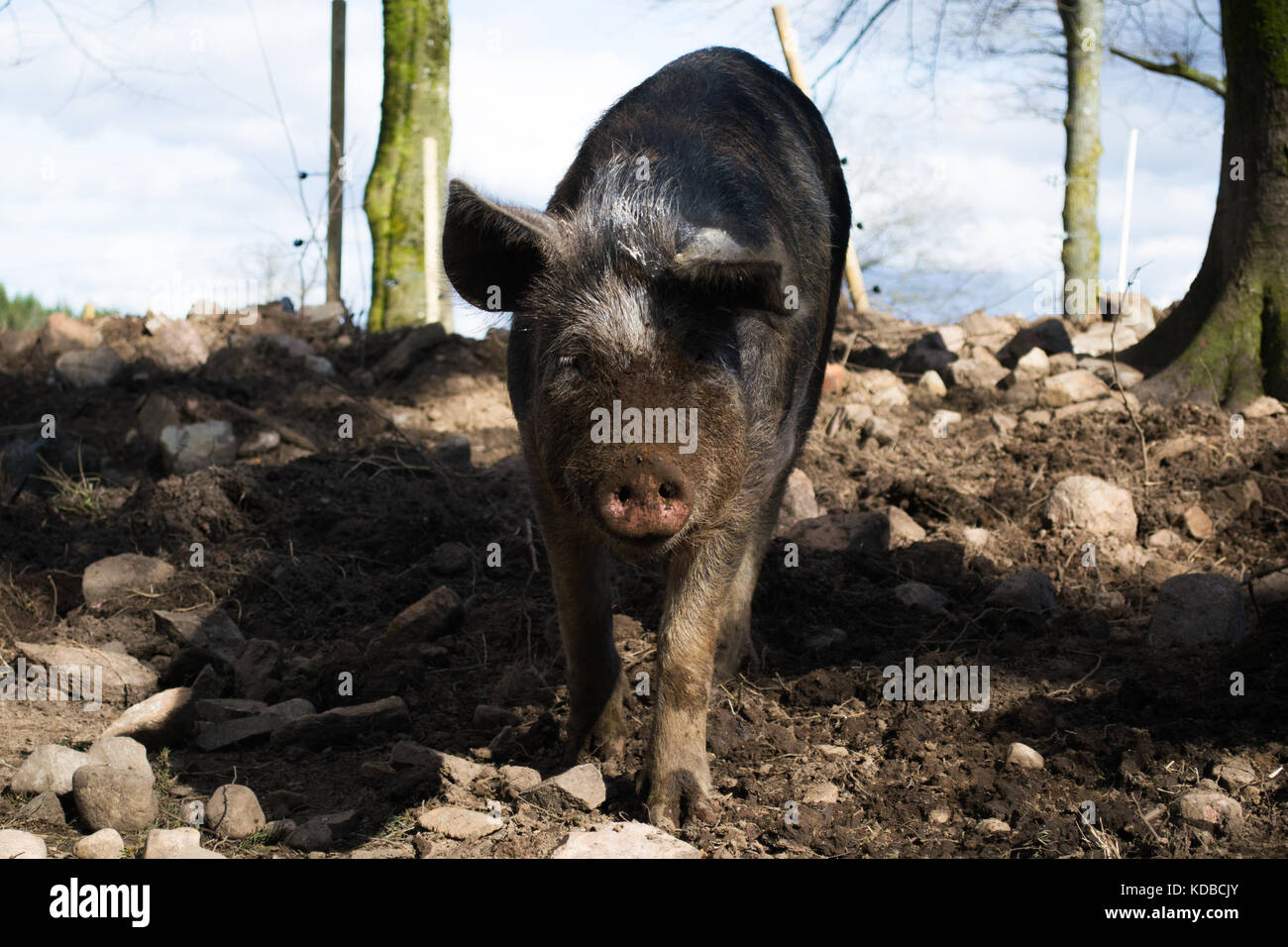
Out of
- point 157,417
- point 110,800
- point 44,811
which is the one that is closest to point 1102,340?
point 157,417

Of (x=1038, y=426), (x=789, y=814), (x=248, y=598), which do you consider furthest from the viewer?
(x=1038, y=426)

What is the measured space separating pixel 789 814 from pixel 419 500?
12.9ft

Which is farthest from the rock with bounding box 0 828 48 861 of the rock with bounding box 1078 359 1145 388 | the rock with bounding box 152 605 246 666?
the rock with bounding box 1078 359 1145 388

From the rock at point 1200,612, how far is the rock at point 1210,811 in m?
1.41

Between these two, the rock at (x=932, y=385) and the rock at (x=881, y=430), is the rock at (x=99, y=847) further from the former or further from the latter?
the rock at (x=932, y=385)

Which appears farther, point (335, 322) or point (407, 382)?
point (335, 322)

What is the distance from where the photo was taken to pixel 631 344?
371cm

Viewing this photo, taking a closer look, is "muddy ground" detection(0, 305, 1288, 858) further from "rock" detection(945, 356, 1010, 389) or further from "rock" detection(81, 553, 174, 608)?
"rock" detection(945, 356, 1010, 389)

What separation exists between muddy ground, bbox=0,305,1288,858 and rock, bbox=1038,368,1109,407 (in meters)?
0.41

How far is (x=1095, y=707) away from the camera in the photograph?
471 cm

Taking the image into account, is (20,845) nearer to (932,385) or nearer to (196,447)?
(196,447)

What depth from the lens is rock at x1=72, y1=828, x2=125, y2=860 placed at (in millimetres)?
Answer: 3770

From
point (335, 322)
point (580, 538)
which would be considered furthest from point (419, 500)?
point (335, 322)

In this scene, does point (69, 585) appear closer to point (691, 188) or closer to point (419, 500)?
point (419, 500)
